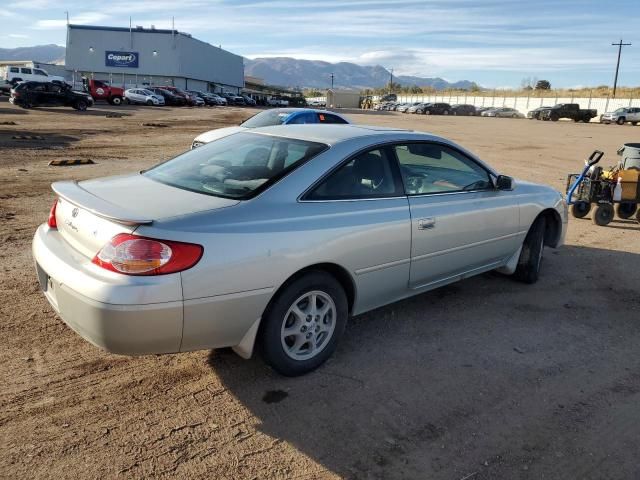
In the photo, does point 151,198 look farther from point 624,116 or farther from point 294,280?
point 624,116

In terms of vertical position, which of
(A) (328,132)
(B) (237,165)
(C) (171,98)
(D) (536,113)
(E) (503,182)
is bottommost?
(E) (503,182)

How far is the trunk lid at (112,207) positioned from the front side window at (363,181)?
2.20 ft

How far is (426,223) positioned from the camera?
416 centimetres

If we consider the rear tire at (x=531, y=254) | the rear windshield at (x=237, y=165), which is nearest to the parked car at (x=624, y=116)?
the rear tire at (x=531, y=254)

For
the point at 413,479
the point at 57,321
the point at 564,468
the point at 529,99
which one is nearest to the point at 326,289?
the point at 413,479

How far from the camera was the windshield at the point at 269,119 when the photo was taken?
11.8 meters

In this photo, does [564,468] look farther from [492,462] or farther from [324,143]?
[324,143]

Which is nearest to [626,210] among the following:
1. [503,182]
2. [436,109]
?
[503,182]

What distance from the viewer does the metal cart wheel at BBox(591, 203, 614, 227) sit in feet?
27.5

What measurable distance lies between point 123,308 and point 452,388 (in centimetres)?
208

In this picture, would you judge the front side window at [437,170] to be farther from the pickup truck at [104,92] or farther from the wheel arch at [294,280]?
the pickup truck at [104,92]

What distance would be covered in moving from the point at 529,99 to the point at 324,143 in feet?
267

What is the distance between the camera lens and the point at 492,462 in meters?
2.87

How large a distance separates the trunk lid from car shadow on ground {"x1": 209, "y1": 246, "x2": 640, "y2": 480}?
115cm
